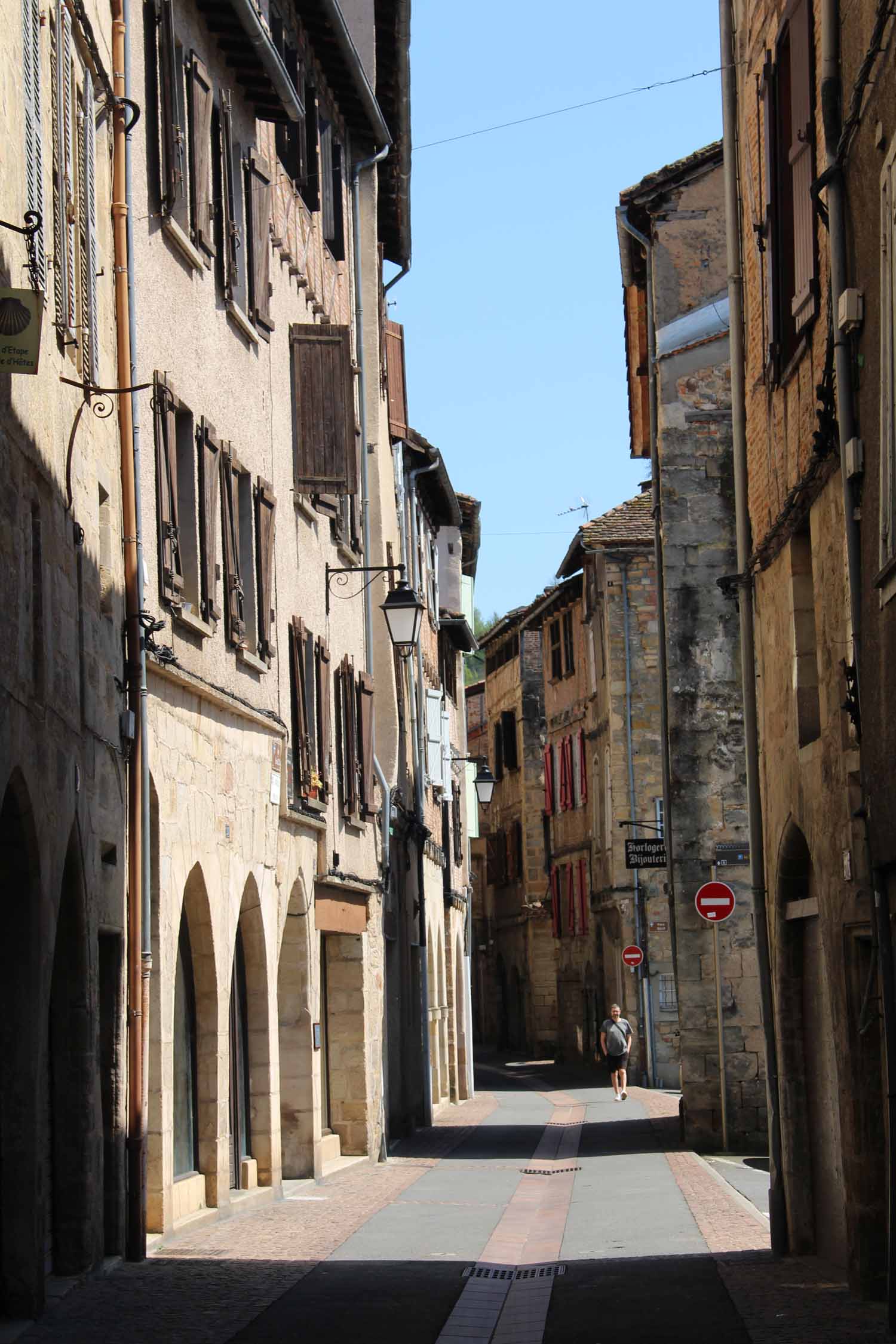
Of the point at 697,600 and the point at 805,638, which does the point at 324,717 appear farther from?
the point at 805,638

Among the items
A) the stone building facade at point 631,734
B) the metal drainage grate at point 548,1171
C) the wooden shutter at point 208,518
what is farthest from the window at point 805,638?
the stone building facade at point 631,734

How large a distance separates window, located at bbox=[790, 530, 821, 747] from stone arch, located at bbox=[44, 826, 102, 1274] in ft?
14.5

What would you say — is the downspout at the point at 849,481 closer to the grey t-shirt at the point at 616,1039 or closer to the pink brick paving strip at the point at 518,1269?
the pink brick paving strip at the point at 518,1269

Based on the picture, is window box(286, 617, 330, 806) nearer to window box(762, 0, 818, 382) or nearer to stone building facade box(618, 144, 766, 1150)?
stone building facade box(618, 144, 766, 1150)

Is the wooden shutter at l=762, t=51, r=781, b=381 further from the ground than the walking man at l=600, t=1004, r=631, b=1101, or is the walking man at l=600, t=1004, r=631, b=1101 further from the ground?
the wooden shutter at l=762, t=51, r=781, b=381

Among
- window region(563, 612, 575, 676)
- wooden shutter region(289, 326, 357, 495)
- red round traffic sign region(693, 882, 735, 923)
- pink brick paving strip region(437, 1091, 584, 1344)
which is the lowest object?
pink brick paving strip region(437, 1091, 584, 1344)

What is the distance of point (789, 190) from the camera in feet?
42.6

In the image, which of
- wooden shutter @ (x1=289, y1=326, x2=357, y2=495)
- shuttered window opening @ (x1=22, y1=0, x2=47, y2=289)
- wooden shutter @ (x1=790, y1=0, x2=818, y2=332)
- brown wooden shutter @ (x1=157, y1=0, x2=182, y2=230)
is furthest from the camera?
wooden shutter @ (x1=289, y1=326, x2=357, y2=495)

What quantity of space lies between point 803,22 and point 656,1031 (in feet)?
93.3

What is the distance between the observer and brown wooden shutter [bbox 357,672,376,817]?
23578 millimetres

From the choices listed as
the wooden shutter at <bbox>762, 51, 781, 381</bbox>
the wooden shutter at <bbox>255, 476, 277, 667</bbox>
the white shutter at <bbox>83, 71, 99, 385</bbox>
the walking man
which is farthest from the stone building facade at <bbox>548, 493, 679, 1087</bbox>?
the white shutter at <bbox>83, 71, 99, 385</bbox>

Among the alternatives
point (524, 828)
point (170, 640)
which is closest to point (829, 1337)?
point (170, 640)

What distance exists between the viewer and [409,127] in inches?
1133

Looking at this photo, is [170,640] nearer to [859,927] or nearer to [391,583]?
[859,927]
